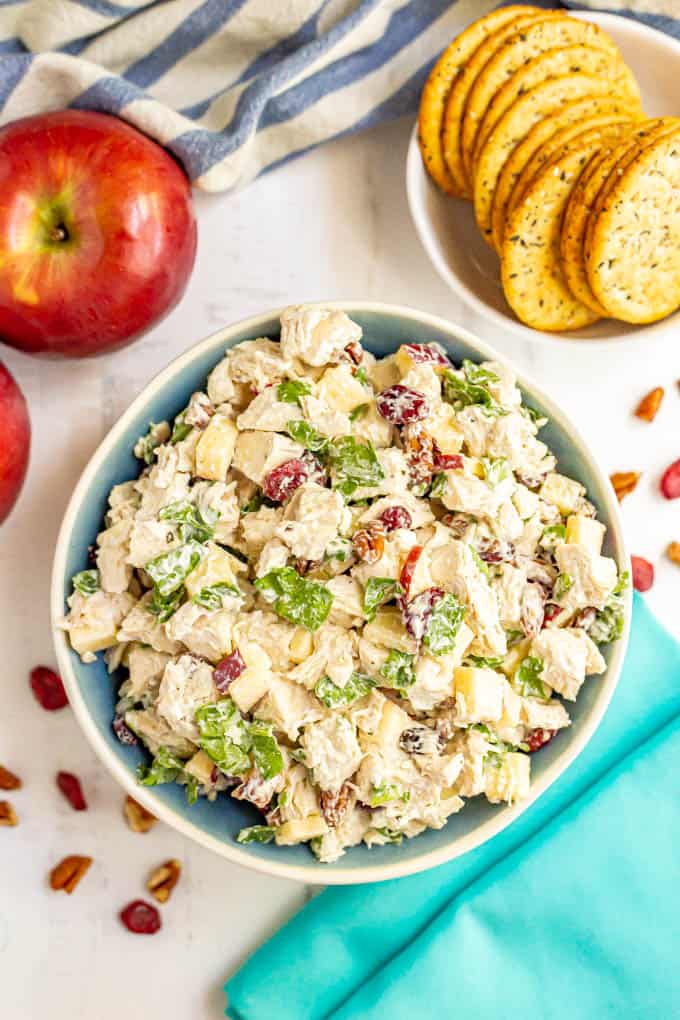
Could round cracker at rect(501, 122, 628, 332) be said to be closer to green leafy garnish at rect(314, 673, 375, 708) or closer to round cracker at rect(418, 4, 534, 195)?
round cracker at rect(418, 4, 534, 195)

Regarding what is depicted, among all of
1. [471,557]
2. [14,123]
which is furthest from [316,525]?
[14,123]

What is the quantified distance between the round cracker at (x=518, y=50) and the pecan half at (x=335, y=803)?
3.49 feet

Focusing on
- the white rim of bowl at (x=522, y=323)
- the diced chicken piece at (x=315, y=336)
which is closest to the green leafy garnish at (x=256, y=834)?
the diced chicken piece at (x=315, y=336)

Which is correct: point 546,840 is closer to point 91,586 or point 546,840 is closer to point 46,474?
point 91,586

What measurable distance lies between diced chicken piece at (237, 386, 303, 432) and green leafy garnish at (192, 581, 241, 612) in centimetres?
23

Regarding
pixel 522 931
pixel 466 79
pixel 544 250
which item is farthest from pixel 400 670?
pixel 466 79

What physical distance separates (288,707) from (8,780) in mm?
666

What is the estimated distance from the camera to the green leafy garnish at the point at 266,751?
1479 millimetres

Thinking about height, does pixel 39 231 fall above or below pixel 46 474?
above

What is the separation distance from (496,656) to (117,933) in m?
0.89

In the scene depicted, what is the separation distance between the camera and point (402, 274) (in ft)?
6.55

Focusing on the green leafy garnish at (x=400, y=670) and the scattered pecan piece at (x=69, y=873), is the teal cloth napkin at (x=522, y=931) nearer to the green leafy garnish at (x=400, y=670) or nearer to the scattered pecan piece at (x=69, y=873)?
the scattered pecan piece at (x=69, y=873)

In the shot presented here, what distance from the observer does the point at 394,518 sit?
150 centimetres

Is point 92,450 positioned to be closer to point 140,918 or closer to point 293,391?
point 293,391
